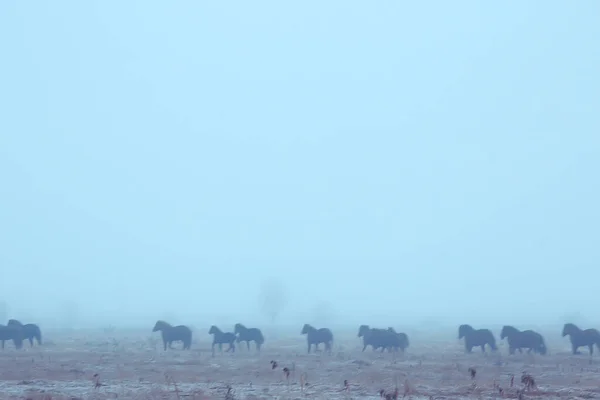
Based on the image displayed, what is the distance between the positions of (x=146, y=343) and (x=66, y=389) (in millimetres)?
27984

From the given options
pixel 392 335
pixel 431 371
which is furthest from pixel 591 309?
pixel 431 371

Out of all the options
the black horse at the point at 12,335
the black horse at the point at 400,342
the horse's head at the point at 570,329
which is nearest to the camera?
the black horse at the point at 12,335

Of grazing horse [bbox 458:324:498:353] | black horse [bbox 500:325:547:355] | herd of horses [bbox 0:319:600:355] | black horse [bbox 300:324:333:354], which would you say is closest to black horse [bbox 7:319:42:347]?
herd of horses [bbox 0:319:600:355]

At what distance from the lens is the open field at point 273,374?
27.6 meters

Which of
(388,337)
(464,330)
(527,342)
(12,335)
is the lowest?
(527,342)

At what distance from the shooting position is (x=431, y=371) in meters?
36.2

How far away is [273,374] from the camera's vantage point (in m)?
34.6

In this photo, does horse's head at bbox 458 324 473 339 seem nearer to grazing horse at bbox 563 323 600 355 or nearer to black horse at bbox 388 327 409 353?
black horse at bbox 388 327 409 353

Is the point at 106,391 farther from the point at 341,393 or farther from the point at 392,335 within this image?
the point at 392,335

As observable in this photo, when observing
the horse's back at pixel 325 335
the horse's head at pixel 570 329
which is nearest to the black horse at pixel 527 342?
the horse's head at pixel 570 329

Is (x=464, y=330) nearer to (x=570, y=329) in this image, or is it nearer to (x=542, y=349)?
(x=570, y=329)

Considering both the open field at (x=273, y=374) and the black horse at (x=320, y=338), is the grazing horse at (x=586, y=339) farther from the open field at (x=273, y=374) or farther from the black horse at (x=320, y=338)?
the black horse at (x=320, y=338)

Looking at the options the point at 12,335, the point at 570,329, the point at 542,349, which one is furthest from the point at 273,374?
the point at 570,329

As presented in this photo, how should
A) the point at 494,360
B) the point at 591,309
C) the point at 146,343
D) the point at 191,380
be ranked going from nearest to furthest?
the point at 191,380 → the point at 494,360 → the point at 146,343 → the point at 591,309
